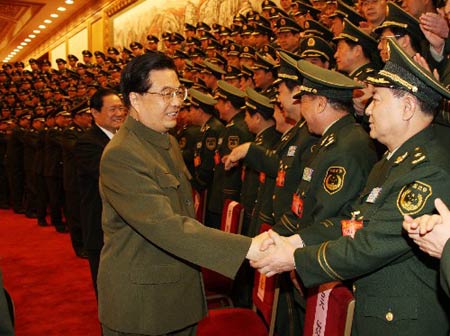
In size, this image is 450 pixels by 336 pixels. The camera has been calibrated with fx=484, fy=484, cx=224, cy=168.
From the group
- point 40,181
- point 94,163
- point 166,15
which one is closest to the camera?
point 94,163

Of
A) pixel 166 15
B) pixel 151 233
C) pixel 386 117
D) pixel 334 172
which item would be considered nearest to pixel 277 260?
pixel 334 172

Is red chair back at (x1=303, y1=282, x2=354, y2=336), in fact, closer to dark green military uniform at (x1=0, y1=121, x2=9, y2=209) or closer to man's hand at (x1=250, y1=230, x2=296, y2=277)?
man's hand at (x1=250, y1=230, x2=296, y2=277)

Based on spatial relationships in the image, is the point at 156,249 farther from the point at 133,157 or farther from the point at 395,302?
the point at 395,302

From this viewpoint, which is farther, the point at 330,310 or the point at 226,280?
the point at 226,280

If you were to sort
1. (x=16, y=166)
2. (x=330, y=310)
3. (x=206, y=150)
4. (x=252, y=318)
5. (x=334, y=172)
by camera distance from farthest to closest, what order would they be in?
(x=16, y=166) → (x=206, y=150) → (x=252, y=318) → (x=334, y=172) → (x=330, y=310)

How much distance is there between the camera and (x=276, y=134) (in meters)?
3.75

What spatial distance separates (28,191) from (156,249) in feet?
24.2

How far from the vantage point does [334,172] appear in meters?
2.23

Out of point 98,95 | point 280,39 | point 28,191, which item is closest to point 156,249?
point 98,95

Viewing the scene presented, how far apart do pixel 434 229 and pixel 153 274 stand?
3.21 feet

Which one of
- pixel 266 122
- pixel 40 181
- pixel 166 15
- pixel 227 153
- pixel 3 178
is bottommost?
pixel 3 178

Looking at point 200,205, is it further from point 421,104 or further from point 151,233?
point 421,104

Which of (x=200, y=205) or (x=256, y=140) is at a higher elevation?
(x=256, y=140)

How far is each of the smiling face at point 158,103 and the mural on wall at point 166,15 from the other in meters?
7.07
